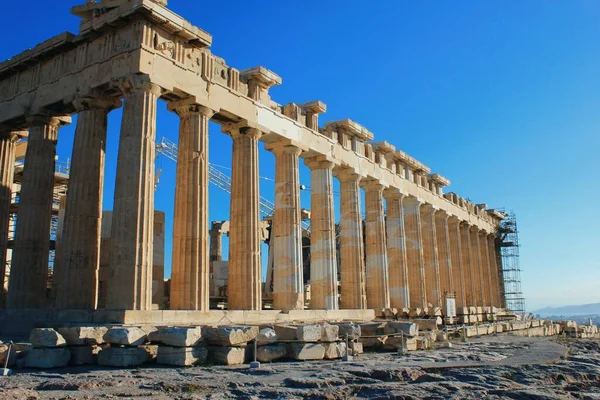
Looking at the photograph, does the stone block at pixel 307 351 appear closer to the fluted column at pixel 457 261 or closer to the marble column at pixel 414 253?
the marble column at pixel 414 253

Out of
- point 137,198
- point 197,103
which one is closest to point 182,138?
point 197,103

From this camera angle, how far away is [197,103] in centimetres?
2047

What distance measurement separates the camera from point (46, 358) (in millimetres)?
12258

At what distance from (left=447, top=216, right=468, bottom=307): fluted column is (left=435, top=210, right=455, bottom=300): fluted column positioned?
1328 mm

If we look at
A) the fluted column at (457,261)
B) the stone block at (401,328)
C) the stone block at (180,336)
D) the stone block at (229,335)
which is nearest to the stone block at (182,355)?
the stone block at (180,336)

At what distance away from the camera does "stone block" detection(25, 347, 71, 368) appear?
12242 mm

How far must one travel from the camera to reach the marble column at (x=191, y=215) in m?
19.0

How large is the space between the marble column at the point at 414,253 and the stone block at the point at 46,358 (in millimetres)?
26704

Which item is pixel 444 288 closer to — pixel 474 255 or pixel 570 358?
pixel 474 255

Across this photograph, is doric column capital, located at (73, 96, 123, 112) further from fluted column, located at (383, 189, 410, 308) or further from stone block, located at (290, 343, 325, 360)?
fluted column, located at (383, 189, 410, 308)

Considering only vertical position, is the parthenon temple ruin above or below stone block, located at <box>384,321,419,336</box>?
above

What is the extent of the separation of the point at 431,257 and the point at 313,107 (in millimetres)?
16555

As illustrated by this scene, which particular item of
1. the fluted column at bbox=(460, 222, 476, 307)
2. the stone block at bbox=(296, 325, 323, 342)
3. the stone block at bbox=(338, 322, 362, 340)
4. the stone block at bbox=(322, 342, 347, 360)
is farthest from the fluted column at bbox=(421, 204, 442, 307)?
the stone block at bbox=(296, 325, 323, 342)

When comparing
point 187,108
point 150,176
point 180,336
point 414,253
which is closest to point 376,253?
point 414,253
